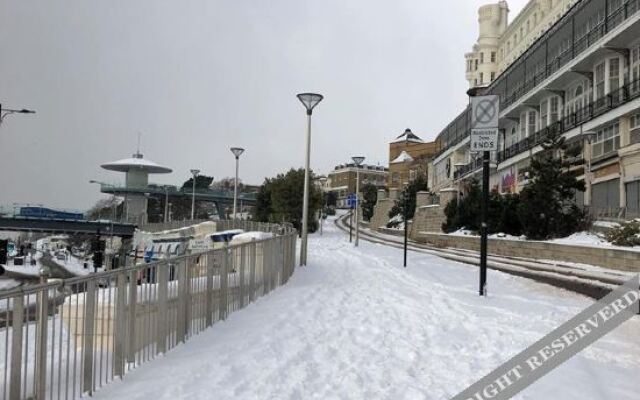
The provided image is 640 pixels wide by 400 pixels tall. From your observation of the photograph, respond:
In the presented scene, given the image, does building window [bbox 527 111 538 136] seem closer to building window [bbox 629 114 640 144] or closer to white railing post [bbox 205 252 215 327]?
building window [bbox 629 114 640 144]

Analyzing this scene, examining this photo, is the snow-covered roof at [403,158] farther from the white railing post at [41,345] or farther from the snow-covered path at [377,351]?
the white railing post at [41,345]

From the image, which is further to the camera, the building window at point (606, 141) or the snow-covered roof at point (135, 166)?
the snow-covered roof at point (135, 166)

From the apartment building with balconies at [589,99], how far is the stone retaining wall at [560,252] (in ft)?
11.9

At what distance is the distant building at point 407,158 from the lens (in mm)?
97500

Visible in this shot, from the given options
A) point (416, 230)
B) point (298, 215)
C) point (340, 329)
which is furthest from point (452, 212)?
point (340, 329)

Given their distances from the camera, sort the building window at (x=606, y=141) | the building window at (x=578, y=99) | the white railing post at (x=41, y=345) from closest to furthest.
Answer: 1. the white railing post at (x=41, y=345)
2. the building window at (x=606, y=141)
3. the building window at (x=578, y=99)

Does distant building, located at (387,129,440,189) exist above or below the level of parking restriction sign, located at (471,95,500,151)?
above

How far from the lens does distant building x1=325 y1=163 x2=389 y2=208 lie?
150625 mm

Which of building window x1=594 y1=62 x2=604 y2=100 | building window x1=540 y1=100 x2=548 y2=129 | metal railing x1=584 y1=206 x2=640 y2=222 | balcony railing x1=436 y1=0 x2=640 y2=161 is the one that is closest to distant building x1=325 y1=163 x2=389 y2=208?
balcony railing x1=436 y1=0 x2=640 y2=161

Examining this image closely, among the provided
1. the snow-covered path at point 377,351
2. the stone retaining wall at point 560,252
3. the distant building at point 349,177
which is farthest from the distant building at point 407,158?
the snow-covered path at point 377,351

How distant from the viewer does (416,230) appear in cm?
5056

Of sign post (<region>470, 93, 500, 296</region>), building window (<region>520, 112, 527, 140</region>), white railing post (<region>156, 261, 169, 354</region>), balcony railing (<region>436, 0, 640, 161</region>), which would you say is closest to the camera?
white railing post (<region>156, 261, 169, 354</region>)

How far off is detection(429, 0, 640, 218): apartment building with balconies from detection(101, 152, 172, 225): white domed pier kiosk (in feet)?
218

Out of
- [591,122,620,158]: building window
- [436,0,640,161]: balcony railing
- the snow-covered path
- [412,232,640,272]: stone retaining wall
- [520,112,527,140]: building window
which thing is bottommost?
the snow-covered path
